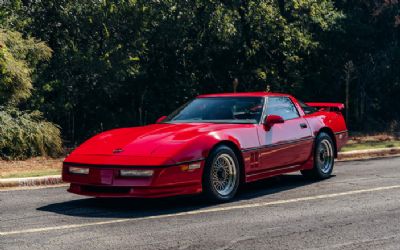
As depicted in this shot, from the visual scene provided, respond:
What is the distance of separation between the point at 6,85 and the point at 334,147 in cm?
807

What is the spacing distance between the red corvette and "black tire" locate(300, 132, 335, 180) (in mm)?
16

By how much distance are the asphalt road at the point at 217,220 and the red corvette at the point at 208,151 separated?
294 millimetres

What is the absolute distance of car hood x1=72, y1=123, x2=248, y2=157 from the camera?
7613mm

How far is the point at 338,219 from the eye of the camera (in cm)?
700

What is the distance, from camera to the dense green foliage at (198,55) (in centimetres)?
1828

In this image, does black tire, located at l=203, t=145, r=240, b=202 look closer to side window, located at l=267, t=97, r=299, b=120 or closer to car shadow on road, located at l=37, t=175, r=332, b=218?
car shadow on road, located at l=37, t=175, r=332, b=218

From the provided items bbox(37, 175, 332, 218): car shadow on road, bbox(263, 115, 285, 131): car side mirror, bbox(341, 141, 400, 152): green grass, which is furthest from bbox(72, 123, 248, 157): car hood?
bbox(341, 141, 400, 152): green grass

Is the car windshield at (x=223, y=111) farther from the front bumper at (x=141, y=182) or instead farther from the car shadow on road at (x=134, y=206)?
the front bumper at (x=141, y=182)

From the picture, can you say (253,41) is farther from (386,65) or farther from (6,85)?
(6,85)

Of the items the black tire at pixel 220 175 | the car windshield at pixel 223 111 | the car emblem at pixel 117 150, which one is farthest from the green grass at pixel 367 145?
the car emblem at pixel 117 150

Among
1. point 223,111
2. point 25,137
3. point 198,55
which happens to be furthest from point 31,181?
point 198,55

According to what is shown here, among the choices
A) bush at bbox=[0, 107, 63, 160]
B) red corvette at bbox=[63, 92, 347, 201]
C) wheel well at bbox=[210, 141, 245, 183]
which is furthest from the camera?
bush at bbox=[0, 107, 63, 160]

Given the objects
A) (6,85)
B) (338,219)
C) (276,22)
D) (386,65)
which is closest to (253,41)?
(276,22)

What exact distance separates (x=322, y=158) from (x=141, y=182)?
3965 millimetres
